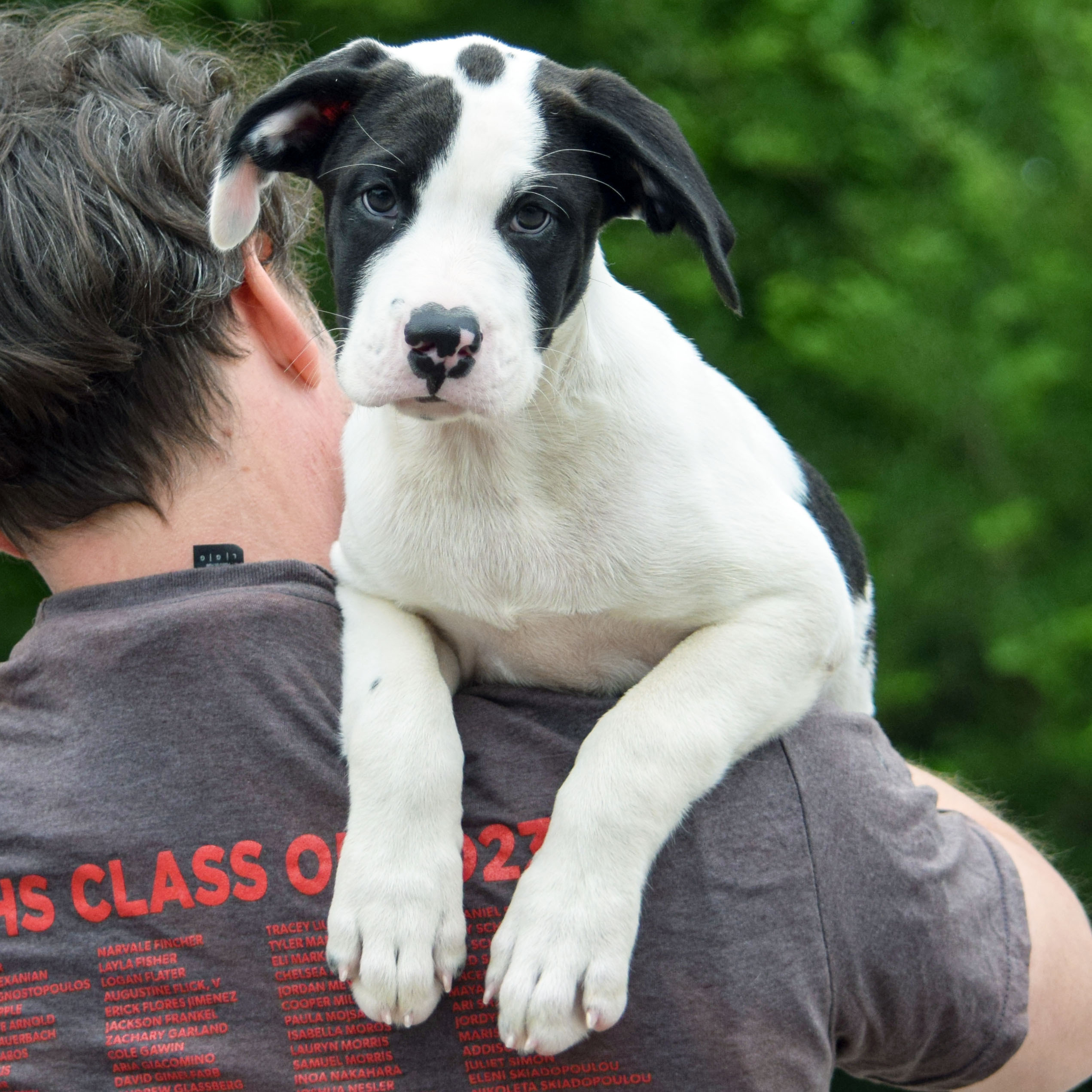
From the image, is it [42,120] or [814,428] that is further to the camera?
[814,428]

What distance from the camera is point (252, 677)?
222 centimetres

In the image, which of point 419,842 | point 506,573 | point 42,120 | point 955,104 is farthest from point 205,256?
point 955,104

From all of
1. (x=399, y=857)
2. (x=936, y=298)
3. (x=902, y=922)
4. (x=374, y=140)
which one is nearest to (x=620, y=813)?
(x=399, y=857)

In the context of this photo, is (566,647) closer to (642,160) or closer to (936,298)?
(642,160)

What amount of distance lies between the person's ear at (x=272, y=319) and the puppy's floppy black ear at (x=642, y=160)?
2.23ft

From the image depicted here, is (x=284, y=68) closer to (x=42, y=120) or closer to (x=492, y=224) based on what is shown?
(x=42, y=120)

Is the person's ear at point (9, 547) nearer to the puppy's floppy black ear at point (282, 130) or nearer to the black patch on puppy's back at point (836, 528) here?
the puppy's floppy black ear at point (282, 130)

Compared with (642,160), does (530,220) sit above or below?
below

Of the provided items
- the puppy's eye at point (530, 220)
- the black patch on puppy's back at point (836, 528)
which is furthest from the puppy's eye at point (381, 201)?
the black patch on puppy's back at point (836, 528)

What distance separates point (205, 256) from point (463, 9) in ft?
10.4

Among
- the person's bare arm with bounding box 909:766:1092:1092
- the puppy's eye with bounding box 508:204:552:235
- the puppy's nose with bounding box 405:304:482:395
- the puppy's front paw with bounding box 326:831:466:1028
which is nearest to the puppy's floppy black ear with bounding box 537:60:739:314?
the puppy's eye with bounding box 508:204:552:235

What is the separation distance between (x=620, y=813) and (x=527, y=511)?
642 millimetres

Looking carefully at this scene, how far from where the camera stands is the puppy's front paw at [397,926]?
208 cm

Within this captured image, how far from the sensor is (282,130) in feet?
8.17
